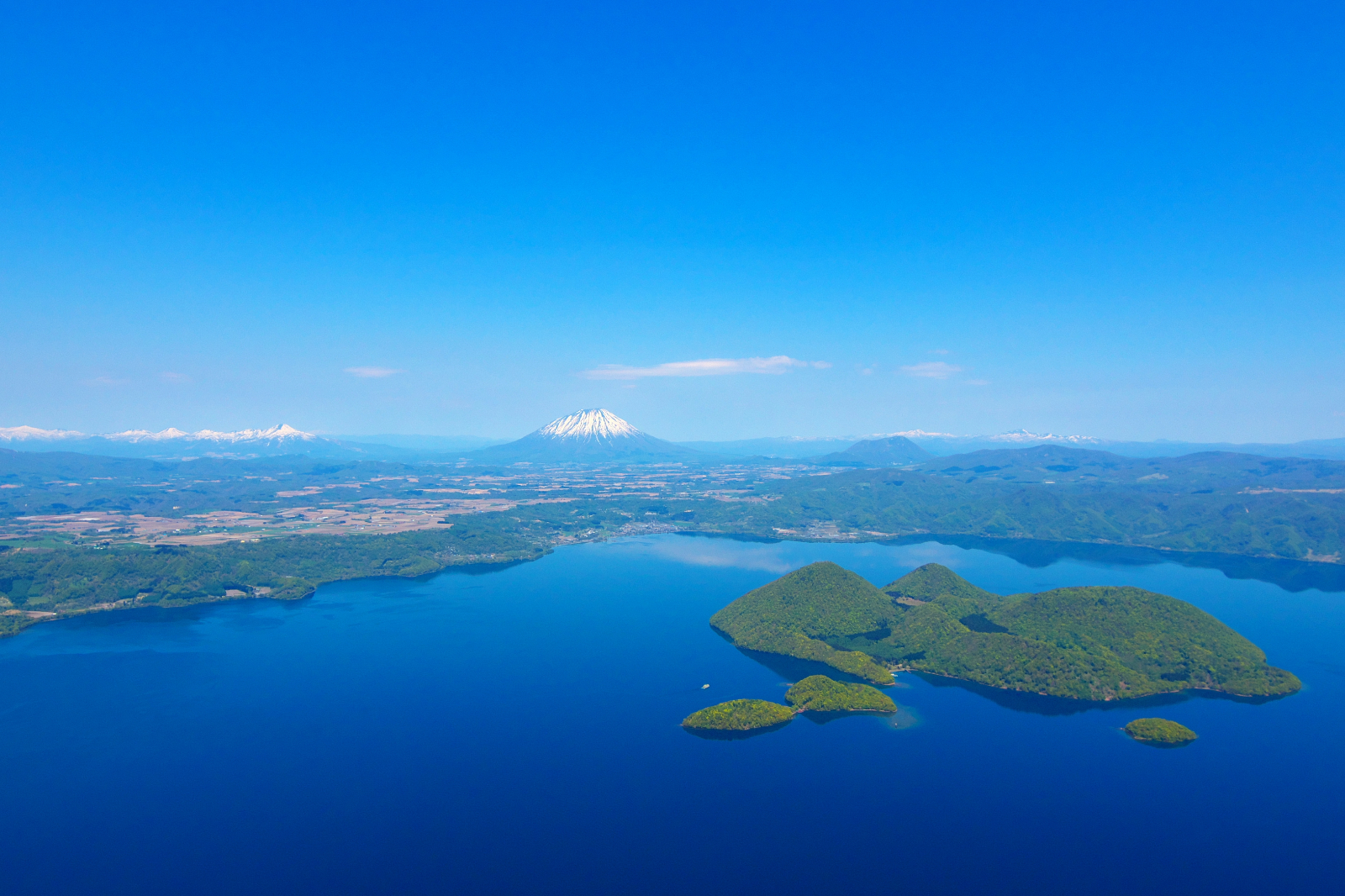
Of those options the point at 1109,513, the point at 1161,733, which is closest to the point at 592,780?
the point at 1161,733

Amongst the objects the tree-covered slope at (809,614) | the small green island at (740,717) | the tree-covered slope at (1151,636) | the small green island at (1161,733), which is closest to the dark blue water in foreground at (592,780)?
the small green island at (1161,733)

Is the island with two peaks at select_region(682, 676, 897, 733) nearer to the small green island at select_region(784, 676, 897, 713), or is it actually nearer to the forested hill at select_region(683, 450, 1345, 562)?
the small green island at select_region(784, 676, 897, 713)

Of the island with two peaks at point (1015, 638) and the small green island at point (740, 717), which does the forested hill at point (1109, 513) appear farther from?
the small green island at point (740, 717)

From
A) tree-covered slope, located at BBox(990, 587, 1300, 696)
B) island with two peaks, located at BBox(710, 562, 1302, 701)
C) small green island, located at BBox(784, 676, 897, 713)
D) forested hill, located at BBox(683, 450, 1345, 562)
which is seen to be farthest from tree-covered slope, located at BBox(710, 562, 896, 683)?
→ forested hill, located at BBox(683, 450, 1345, 562)

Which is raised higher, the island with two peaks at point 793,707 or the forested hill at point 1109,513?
the forested hill at point 1109,513

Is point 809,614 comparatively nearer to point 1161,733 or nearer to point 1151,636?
point 1151,636

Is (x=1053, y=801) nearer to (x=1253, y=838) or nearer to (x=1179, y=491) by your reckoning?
→ (x=1253, y=838)
